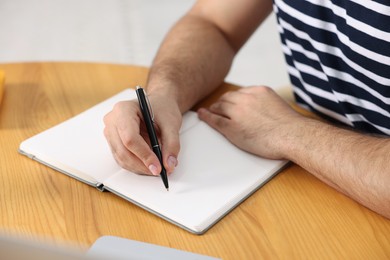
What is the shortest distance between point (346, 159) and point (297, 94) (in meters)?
0.45

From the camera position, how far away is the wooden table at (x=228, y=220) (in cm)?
99

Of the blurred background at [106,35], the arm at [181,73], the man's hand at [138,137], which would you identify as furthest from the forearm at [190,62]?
the blurred background at [106,35]

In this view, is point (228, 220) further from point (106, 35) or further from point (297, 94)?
point (106, 35)

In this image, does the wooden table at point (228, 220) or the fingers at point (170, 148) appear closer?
the wooden table at point (228, 220)

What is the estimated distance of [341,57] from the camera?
53.9 inches

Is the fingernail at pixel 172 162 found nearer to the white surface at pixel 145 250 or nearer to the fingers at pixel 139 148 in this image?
the fingers at pixel 139 148

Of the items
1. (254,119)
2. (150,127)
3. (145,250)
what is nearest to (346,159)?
(254,119)

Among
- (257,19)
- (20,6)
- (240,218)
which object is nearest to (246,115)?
(240,218)

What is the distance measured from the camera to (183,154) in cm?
120

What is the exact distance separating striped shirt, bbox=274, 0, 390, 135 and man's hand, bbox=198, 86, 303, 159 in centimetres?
15

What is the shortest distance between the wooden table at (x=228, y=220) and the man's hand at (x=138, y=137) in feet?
0.24

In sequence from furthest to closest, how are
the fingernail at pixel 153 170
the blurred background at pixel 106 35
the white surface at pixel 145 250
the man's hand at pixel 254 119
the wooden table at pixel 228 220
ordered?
the blurred background at pixel 106 35 → the man's hand at pixel 254 119 → the fingernail at pixel 153 170 → the wooden table at pixel 228 220 → the white surface at pixel 145 250

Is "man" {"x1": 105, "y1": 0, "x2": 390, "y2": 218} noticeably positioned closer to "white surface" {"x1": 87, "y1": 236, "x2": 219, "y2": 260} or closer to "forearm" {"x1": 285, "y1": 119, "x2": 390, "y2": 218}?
"forearm" {"x1": 285, "y1": 119, "x2": 390, "y2": 218}

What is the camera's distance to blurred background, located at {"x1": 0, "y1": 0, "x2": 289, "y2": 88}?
11.1 feet
